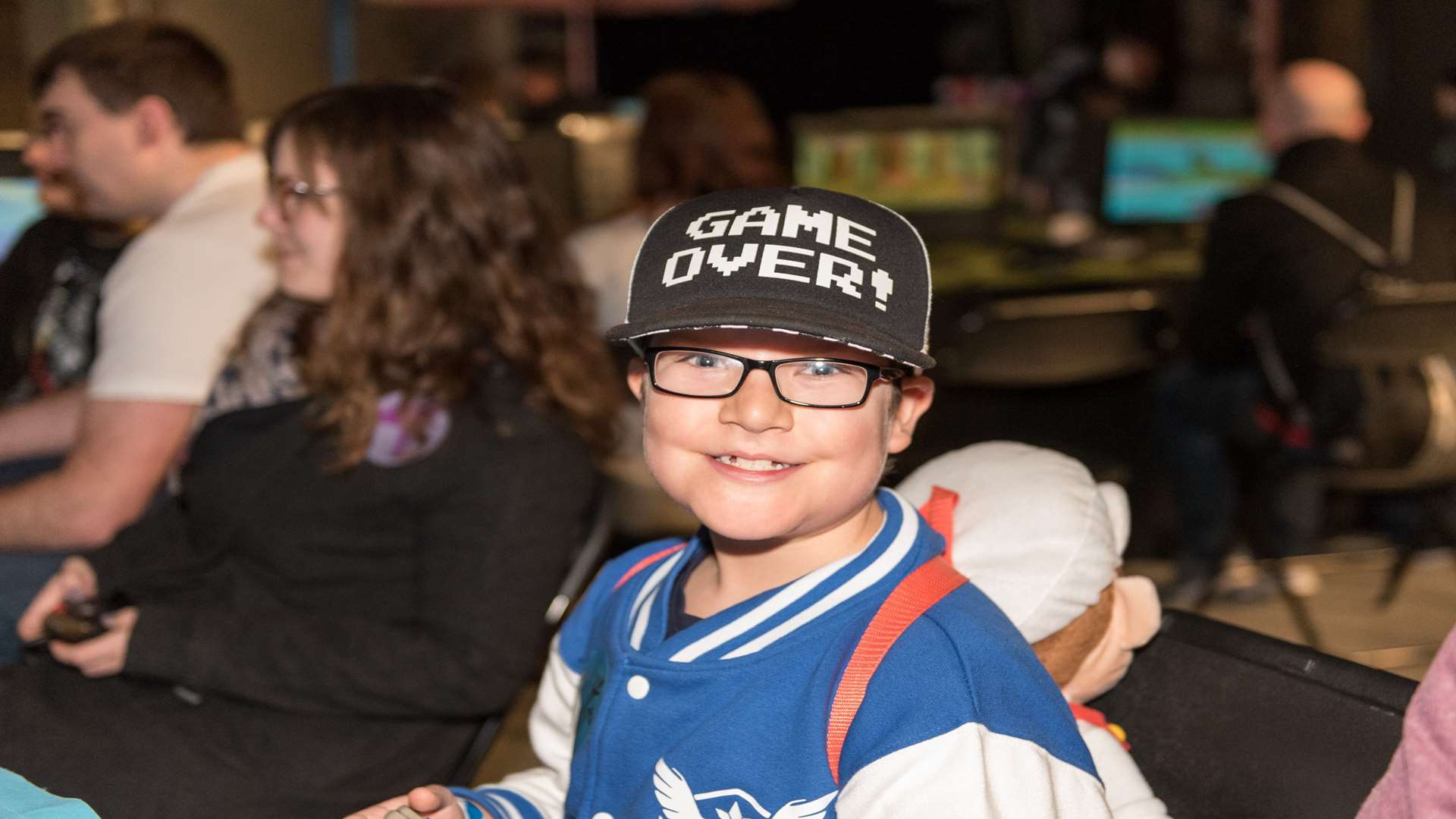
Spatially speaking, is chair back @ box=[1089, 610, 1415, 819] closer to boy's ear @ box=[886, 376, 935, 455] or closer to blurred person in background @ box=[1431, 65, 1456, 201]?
boy's ear @ box=[886, 376, 935, 455]

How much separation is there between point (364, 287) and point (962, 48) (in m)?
7.73

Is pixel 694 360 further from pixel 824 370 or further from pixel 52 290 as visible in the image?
pixel 52 290

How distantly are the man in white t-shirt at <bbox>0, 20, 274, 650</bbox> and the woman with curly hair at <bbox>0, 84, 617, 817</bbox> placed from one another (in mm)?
132

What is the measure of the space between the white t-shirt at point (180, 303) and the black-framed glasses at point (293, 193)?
26cm

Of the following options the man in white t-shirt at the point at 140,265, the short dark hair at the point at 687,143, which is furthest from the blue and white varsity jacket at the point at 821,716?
the short dark hair at the point at 687,143

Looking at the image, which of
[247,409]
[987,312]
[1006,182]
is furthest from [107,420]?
[1006,182]

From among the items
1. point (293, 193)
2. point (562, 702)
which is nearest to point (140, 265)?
point (293, 193)

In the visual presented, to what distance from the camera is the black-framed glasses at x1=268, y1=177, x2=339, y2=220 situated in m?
1.63

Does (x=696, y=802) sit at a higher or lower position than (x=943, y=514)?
lower

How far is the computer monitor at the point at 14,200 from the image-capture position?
235 cm

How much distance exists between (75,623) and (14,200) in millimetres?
1171

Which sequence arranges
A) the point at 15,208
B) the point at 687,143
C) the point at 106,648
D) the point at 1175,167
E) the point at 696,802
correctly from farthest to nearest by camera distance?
the point at 1175,167, the point at 687,143, the point at 15,208, the point at 106,648, the point at 696,802

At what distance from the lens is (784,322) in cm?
96

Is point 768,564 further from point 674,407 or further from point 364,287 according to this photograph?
point 364,287
